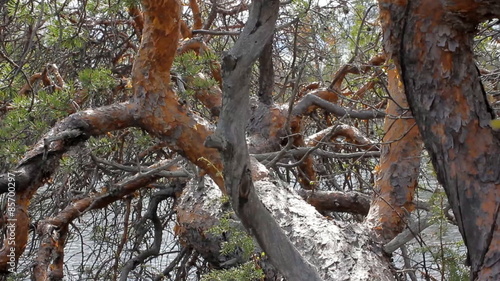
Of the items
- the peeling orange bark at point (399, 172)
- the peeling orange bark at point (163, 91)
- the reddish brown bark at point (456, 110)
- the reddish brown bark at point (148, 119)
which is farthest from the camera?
the peeling orange bark at point (399, 172)

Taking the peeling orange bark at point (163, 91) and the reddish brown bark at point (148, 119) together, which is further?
the peeling orange bark at point (163, 91)

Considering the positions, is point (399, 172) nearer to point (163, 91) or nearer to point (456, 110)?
point (163, 91)

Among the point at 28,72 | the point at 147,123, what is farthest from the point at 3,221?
the point at 28,72

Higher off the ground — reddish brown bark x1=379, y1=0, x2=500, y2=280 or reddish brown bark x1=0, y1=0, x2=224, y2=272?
reddish brown bark x1=0, y1=0, x2=224, y2=272

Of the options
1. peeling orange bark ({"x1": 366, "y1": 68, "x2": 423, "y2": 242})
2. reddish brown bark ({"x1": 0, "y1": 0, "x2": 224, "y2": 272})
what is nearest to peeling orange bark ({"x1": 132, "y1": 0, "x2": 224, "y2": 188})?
reddish brown bark ({"x1": 0, "y1": 0, "x2": 224, "y2": 272})

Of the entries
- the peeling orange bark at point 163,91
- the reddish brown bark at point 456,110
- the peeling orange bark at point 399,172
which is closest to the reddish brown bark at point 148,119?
the peeling orange bark at point 163,91

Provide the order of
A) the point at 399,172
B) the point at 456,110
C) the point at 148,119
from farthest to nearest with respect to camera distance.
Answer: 1. the point at 399,172
2. the point at 148,119
3. the point at 456,110

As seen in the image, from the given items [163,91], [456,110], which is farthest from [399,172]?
[456,110]

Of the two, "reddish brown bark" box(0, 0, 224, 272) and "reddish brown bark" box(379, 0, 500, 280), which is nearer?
"reddish brown bark" box(379, 0, 500, 280)

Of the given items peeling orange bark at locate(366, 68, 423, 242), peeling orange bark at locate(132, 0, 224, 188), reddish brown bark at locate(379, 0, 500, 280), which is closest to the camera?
reddish brown bark at locate(379, 0, 500, 280)

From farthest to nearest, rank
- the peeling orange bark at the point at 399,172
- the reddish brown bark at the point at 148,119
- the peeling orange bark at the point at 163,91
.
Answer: the peeling orange bark at the point at 399,172, the peeling orange bark at the point at 163,91, the reddish brown bark at the point at 148,119

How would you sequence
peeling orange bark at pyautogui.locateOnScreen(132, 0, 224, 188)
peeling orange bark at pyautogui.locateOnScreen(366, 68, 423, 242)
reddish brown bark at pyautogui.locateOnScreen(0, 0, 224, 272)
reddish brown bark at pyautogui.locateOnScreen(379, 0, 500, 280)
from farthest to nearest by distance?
1. peeling orange bark at pyautogui.locateOnScreen(366, 68, 423, 242)
2. peeling orange bark at pyautogui.locateOnScreen(132, 0, 224, 188)
3. reddish brown bark at pyautogui.locateOnScreen(0, 0, 224, 272)
4. reddish brown bark at pyautogui.locateOnScreen(379, 0, 500, 280)

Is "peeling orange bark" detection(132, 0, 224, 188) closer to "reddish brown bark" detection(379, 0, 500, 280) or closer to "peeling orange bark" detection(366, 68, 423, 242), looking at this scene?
"peeling orange bark" detection(366, 68, 423, 242)

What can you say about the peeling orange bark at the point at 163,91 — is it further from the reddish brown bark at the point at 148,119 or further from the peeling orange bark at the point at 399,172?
the peeling orange bark at the point at 399,172
